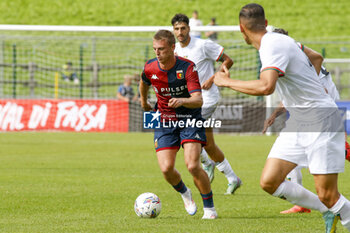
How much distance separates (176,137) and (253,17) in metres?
2.41

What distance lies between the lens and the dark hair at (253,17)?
554cm

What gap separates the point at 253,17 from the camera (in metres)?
5.54

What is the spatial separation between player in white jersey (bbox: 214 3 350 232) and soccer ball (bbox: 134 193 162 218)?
190 cm

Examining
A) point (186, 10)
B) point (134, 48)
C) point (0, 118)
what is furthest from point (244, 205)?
point (186, 10)

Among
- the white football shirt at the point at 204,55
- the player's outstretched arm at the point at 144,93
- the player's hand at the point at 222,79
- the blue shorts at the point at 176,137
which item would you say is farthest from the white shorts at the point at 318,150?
the white football shirt at the point at 204,55

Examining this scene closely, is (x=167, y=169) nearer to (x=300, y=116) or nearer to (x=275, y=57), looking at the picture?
(x=300, y=116)

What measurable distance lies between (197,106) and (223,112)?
1364 cm

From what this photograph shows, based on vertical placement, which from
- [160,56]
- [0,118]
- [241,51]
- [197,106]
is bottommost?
[0,118]

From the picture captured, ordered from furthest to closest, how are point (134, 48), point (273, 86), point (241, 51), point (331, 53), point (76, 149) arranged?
point (331, 53) → point (134, 48) → point (241, 51) → point (76, 149) → point (273, 86)

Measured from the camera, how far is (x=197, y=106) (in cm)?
725

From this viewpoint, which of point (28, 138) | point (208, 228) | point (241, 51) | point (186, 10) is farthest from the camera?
point (186, 10)

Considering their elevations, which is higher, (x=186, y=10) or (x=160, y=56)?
(x=160, y=56)

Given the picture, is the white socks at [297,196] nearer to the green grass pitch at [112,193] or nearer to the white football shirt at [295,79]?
the green grass pitch at [112,193]

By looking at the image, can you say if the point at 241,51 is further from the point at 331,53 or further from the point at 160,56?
the point at 160,56
